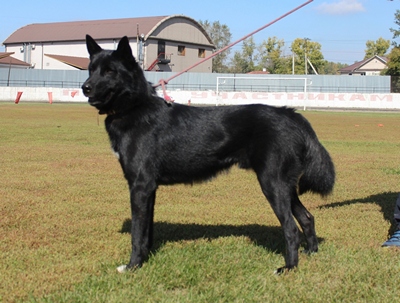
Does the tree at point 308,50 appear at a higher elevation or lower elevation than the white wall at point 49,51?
higher

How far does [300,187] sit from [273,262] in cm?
77

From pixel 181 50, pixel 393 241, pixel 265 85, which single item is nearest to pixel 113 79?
pixel 393 241

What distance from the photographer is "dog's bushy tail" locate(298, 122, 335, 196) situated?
4957mm

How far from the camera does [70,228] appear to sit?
6035mm

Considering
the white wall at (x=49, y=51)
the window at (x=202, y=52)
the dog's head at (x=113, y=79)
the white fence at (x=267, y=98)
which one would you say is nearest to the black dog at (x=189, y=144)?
the dog's head at (x=113, y=79)

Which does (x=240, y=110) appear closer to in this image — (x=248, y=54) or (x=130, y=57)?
(x=130, y=57)

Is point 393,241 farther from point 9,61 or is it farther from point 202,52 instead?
point 202,52

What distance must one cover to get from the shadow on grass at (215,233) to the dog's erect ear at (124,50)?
1.95 m

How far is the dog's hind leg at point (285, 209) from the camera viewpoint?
4738mm

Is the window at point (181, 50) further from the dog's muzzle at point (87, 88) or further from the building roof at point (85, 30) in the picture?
the dog's muzzle at point (87, 88)

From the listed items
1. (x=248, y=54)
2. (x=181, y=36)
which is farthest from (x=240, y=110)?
(x=248, y=54)

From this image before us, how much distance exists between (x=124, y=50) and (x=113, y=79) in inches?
11.0

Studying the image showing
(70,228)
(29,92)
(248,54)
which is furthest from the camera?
(248,54)

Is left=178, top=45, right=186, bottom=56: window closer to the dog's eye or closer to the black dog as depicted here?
the black dog
